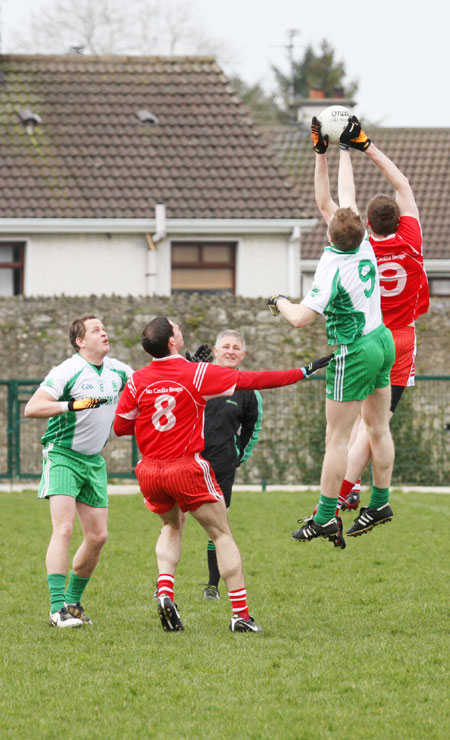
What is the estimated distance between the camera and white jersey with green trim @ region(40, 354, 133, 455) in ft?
29.0

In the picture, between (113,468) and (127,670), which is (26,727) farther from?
(113,468)

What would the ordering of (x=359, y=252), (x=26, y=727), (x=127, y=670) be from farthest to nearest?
(x=359, y=252) < (x=127, y=670) < (x=26, y=727)

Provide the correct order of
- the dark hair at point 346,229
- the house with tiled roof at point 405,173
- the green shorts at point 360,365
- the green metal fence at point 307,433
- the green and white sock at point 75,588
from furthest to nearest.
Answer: the house with tiled roof at point 405,173
the green metal fence at point 307,433
the green and white sock at point 75,588
the green shorts at point 360,365
the dark hair at point 346,229

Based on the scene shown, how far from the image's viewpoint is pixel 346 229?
7719 mm

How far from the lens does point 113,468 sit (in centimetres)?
1873

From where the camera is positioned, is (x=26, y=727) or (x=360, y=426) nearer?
(x=26, y=727)

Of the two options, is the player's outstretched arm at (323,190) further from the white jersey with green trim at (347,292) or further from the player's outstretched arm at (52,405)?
the player's outstretched arm at (52,405)

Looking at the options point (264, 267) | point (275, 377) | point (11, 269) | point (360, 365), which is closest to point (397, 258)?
point (360, 365)

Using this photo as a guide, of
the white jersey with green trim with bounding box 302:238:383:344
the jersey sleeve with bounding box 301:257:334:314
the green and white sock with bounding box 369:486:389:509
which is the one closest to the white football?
the white jersey with green trim with bounding box 302:238:383:344

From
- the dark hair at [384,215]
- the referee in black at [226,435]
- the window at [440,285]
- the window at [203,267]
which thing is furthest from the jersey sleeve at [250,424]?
the window at [440,285]

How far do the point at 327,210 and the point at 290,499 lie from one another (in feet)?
30.4

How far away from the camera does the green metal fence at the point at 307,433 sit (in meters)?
18.4

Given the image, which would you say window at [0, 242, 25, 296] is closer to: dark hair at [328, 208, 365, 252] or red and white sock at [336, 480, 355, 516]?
red and white sock at [336, 480, 355, 516]

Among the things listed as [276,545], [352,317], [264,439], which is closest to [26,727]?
[352,317]
